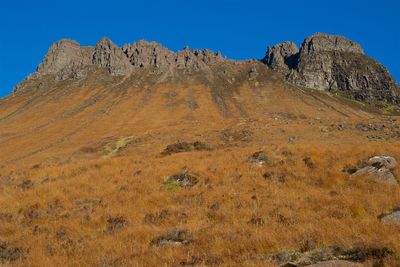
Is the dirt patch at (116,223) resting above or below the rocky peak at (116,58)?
below

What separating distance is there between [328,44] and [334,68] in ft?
52.9

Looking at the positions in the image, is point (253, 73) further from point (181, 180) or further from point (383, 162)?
point (383, 162)

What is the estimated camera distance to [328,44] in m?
186

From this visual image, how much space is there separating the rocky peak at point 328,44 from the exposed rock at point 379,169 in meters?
168

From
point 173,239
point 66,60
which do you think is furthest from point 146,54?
point 173,239

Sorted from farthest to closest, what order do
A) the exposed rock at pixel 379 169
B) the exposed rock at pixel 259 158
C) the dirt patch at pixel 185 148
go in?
1. the dirt patch at pixel 185 148
2. the exposed rock at pixel 259 158
3. the exposed rock at pixel 379 169

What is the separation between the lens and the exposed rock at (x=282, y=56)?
173 metres

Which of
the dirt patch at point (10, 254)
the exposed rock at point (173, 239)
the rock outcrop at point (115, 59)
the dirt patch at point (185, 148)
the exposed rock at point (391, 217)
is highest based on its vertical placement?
the rock outcrop at point (115, 59)

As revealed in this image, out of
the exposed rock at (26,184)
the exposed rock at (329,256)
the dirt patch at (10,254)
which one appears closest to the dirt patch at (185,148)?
the exposed rock at (26,184)

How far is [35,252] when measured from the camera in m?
11.6

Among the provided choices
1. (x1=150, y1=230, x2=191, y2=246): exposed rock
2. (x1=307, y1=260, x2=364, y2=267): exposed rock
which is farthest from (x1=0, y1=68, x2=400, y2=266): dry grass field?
(x1=307, y1=260, x2=364, y2=267): exposed rock

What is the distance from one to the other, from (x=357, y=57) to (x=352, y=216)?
18380cm

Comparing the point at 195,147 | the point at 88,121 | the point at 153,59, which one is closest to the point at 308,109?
the point at 88,121

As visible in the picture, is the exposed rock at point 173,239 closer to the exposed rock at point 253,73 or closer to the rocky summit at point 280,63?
the rocky summit at point 280,63
